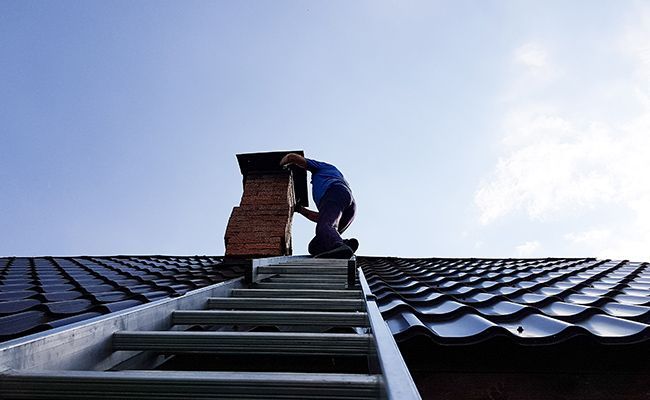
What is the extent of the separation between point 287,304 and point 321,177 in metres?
3.30

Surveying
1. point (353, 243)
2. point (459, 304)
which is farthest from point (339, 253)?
point (459, 304)

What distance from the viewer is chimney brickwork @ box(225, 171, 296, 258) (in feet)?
16.8

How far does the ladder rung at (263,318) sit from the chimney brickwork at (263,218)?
3280 millimetres

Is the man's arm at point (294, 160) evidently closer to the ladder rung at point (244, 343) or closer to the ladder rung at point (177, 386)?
the ladder rung at point (244, 343)

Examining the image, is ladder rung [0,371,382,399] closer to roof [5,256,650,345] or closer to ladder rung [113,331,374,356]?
ladder rung [113,331,374,356]

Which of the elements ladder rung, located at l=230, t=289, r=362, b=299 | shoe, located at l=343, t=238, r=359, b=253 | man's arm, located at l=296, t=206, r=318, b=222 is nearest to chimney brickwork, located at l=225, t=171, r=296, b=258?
man's arm, located at l=296, t=206, r=318, b=222

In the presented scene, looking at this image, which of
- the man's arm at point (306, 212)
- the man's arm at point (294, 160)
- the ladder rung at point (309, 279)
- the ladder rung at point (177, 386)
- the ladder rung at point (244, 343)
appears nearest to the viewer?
the ladder rung at point (177, 386)

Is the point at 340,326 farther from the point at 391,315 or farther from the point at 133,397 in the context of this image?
the point at 133,397

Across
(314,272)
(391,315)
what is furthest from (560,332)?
(314,272)

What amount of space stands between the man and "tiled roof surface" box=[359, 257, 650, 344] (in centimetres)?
115

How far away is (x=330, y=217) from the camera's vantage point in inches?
191

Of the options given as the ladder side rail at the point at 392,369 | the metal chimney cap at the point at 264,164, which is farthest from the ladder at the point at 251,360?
the metal chimney cap at the point at 264,164

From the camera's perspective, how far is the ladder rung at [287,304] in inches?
79.5

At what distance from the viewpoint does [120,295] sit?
2275mm
